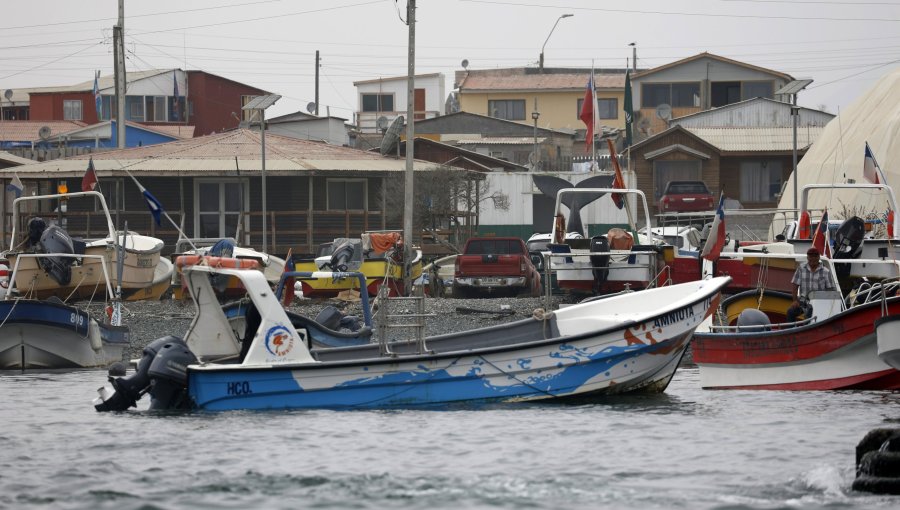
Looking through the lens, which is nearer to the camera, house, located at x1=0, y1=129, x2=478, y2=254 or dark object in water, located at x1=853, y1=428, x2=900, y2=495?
dark object in water, located at x1=853, y1=428, x2=900, y2=495

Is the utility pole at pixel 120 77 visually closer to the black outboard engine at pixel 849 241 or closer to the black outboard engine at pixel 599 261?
the black outboard engine at pixel 599 261

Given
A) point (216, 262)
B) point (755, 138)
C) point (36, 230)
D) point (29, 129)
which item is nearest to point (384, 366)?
point (216, 262)

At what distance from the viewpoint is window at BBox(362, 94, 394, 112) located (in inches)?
3329

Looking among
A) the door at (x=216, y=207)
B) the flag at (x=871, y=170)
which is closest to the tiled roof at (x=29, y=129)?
the door at (x=216, y=207)

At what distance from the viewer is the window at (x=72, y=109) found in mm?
83312

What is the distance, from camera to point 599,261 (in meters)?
29.2

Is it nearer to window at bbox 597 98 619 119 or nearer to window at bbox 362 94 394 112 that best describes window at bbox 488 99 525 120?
window at bbox 597 98 619 119

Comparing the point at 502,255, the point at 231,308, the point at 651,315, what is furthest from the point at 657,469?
the point at 502,255

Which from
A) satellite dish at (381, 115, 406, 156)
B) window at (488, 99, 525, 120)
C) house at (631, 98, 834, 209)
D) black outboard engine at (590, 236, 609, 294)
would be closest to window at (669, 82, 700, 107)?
window at (488, 99, 525, 120)

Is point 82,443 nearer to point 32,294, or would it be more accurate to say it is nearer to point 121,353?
point 121,353

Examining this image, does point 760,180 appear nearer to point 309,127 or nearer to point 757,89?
point 757,89

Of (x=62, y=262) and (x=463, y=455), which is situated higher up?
(x=62, y=262)

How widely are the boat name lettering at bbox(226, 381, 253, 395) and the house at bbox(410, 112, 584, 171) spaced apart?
1957 inches

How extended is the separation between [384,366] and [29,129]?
62.1m
